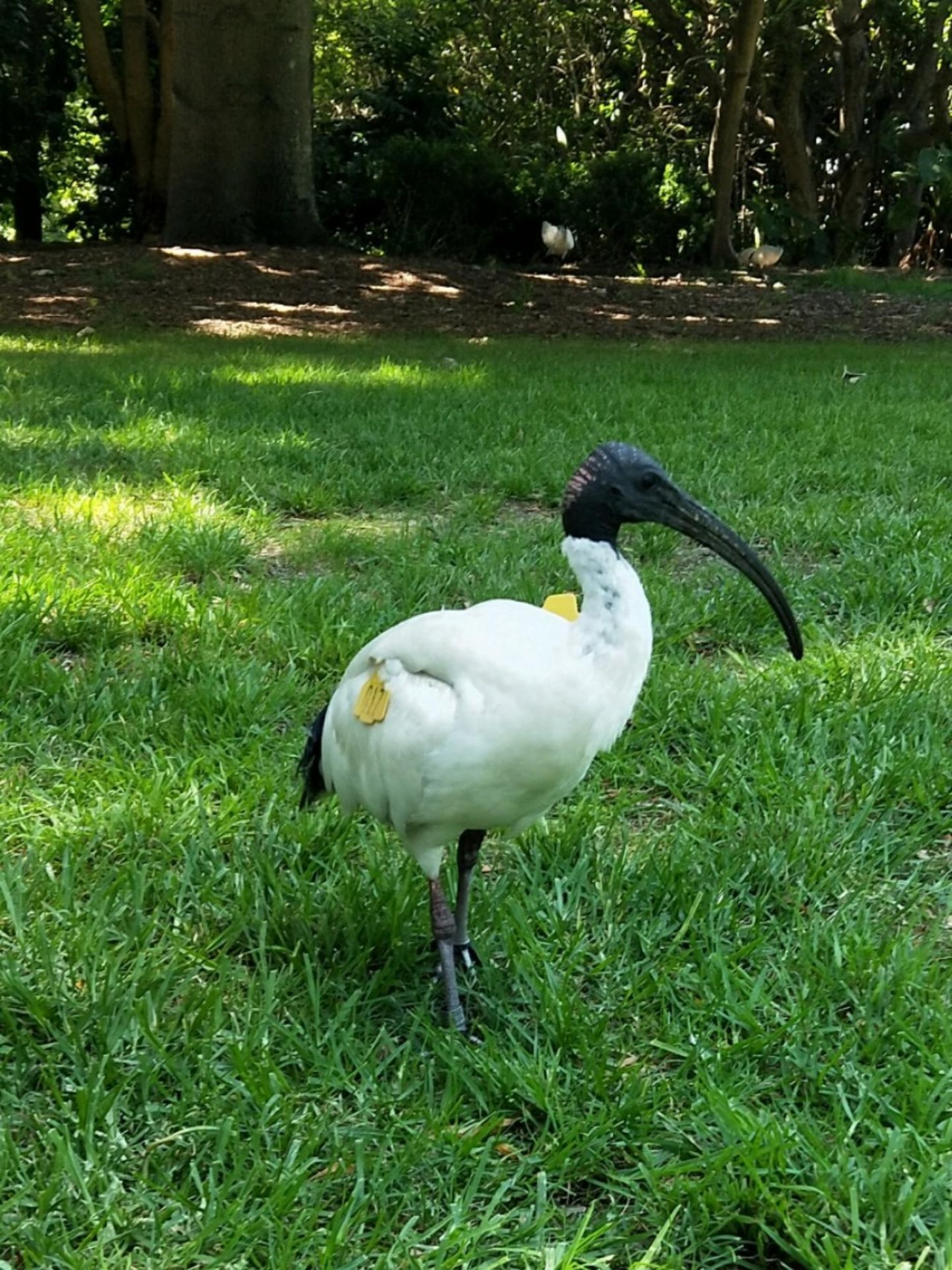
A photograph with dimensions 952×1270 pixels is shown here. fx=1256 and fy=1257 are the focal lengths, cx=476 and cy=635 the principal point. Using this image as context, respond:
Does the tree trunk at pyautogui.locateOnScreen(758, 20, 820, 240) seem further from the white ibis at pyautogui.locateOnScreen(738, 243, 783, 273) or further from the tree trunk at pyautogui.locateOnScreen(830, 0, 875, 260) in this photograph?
the white ibis at pyautogui.locateOnScreen(738, 243, 783, 273)

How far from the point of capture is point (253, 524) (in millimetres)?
4527

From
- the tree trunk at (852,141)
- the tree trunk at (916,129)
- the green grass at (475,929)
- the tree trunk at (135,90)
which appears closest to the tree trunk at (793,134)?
the tree trunk at (852,141)

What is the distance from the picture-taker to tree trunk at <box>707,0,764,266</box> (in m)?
13.5

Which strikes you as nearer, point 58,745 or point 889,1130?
point 889,1130

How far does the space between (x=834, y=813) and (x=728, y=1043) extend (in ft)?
2.80

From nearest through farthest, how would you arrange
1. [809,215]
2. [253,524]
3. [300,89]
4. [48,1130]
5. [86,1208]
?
[86,1208], [48,1130], [253,524], [300,89], [809,215]

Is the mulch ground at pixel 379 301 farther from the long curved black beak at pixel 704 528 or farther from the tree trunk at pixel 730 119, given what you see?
the long curved black beak at pixel 704 528

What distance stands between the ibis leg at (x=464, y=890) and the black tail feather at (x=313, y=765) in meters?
0.31

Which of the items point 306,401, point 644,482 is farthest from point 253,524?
point 644,482

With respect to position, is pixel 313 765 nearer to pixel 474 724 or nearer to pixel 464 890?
pixel 464 890

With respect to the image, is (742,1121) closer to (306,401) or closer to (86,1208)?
(86,1208)

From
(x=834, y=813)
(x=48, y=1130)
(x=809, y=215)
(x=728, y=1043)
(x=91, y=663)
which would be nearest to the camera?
(x=48, y=1130)

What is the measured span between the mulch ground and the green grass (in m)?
5.74

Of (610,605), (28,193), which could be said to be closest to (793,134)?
(28,193)
